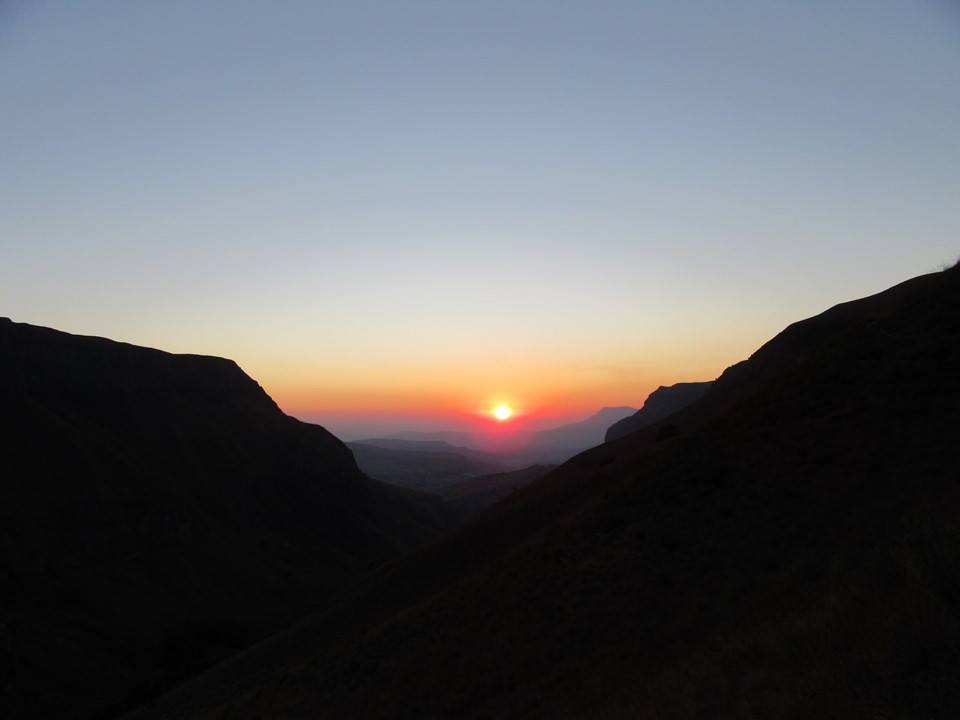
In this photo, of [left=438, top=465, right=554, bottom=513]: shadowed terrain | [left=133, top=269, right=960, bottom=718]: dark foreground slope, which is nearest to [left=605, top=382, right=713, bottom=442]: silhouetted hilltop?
[left=438, top=465, right=554, bottom=513]: shadowed terrain

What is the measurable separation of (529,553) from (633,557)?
4.66 m

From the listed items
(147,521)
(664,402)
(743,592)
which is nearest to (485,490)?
(664,402)

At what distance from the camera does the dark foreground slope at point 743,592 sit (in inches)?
274

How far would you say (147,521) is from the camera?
52.6 meters

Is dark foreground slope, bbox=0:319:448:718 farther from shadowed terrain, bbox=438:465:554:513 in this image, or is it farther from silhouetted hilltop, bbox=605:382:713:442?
silhouetted hilltop, bbox=605:382:713:442

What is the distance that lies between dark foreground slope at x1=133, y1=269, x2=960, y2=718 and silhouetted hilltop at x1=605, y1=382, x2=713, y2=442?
355ft

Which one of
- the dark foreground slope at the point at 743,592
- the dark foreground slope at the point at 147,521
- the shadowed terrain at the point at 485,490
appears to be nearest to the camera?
the dark foreground slope at the point at 743,592

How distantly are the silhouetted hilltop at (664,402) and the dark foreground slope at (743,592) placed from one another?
108254 mm

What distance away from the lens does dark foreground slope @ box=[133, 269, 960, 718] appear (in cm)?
695

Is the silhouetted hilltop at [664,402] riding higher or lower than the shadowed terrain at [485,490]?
higher

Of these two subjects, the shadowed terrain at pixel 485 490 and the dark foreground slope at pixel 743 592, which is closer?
the dark foreground slope at pixel 743 592

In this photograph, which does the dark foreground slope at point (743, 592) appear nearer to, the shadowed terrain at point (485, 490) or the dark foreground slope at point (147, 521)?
the dark foreground slope at point (147, 521)

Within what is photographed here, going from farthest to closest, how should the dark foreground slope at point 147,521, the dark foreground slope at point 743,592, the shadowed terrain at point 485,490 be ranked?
the shadowed terrain at point 485,490 → the dark foreground slope at point 147,521 → the dark foreground slope at point 743,592

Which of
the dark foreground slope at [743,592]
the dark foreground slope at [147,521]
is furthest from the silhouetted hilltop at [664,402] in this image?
the dark foreground slope at [743,592]
